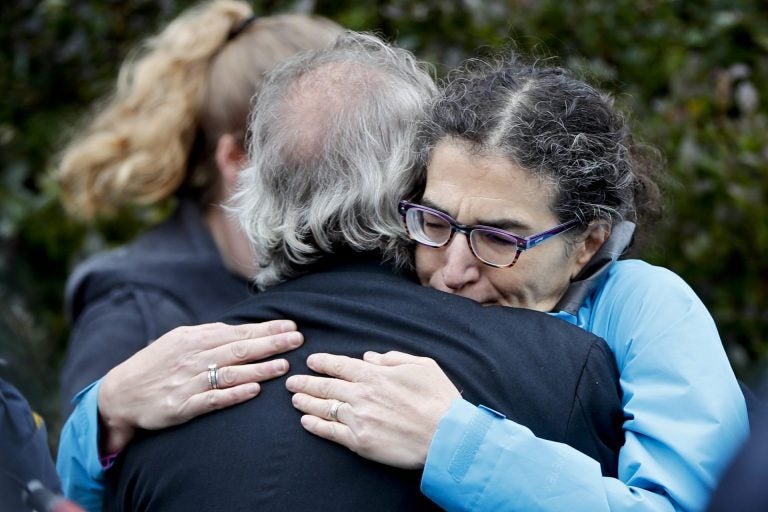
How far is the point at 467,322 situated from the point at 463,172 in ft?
0.93

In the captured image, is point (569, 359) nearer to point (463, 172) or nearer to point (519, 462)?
point (519, 462)

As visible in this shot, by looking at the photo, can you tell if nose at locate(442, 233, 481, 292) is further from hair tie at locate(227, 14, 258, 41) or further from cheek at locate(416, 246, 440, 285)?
hair tie at locate(227, 14, 258, 41)

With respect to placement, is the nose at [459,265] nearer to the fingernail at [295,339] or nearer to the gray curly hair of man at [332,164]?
the gray curly hair of man at [332,164]

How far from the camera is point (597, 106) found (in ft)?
6.27

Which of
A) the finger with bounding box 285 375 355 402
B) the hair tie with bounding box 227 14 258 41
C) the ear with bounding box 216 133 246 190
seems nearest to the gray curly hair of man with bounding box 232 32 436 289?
the finger with bounding box 285 375 355 402

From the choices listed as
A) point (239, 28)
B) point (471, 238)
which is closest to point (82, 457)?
point (471, 238)

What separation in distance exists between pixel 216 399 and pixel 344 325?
0.25 metres

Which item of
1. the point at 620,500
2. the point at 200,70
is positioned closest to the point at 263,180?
the point at 620,500

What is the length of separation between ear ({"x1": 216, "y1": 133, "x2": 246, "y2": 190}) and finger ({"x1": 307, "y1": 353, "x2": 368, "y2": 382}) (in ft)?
3.91

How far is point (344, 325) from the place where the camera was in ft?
5.63

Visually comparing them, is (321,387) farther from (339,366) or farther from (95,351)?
(95,351)

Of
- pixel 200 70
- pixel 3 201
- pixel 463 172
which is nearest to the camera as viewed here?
pixel 463 172

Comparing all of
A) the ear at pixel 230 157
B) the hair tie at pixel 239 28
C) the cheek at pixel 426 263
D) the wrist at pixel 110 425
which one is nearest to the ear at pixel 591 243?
the cheek at pixel 426 263

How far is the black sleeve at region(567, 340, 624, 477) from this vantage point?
162 cm
